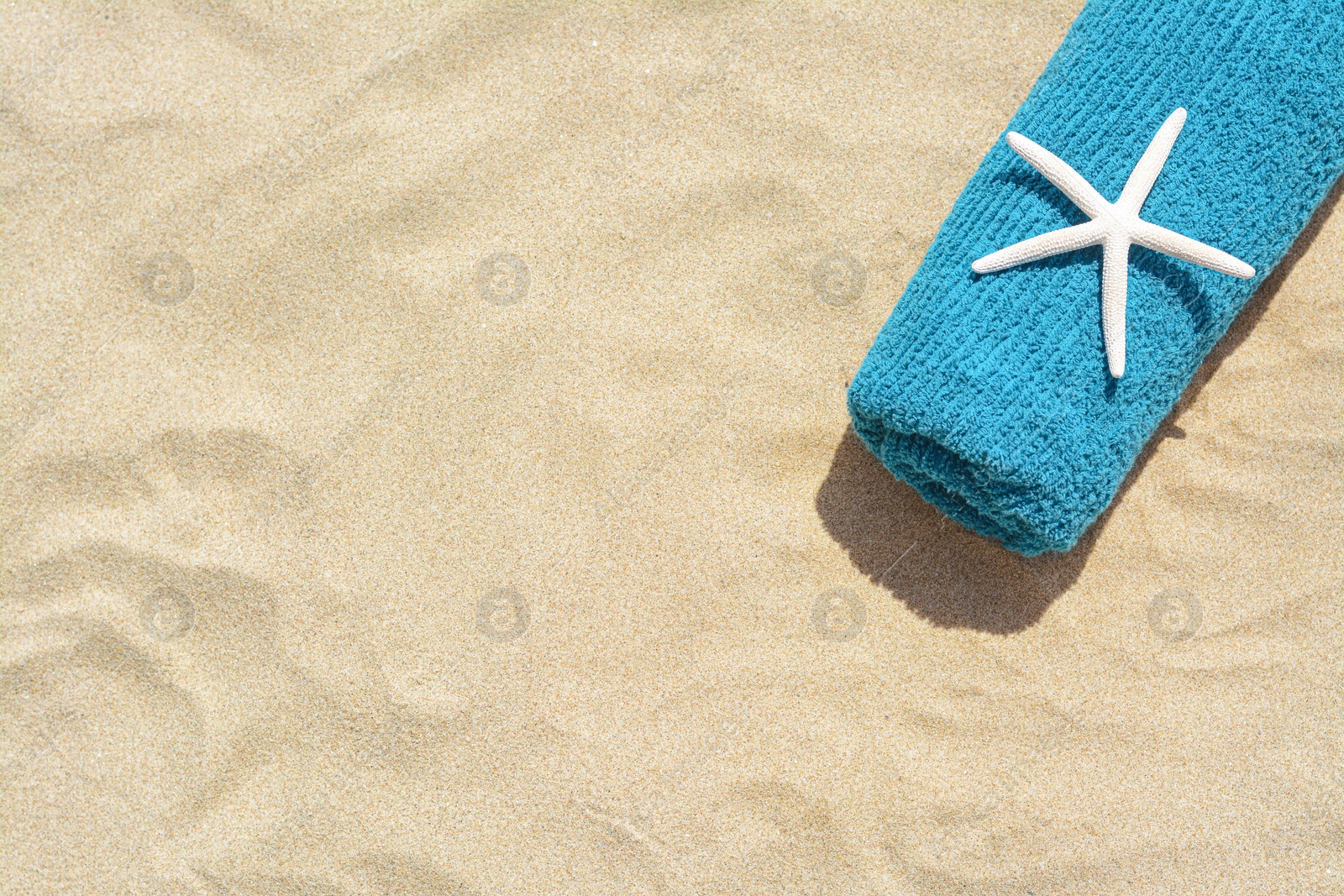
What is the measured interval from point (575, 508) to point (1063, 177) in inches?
56.5

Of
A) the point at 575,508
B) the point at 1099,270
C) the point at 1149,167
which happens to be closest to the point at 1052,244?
the point at 1099,270

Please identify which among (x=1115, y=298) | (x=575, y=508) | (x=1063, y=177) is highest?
(x=1063, y=177)

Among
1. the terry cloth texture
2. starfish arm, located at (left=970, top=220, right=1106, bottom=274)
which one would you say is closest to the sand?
the terry cloth texture

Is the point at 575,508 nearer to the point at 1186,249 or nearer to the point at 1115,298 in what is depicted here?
the point at 1115,298

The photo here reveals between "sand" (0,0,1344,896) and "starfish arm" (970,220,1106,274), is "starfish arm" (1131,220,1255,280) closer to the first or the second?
"starfish arm" (970,220,1106,274)

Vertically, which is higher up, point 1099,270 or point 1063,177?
point 1063,177

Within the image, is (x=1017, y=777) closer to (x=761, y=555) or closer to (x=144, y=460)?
(x=761, y=555)

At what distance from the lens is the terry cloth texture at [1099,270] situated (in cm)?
214

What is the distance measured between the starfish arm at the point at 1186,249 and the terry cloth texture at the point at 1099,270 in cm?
5

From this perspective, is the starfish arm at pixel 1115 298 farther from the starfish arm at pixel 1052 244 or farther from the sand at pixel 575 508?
the sand at pixel 575 508

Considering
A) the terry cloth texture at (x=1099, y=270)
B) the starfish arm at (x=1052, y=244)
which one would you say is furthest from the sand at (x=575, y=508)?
the starfish arm at (x=1052, y=244)

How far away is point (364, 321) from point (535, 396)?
51cm

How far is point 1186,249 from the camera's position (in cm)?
208

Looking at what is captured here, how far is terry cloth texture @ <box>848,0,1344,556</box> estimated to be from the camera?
7.02ft
